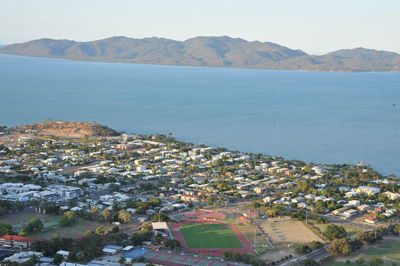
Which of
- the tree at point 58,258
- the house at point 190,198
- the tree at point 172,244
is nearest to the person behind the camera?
the tree at point 58,258

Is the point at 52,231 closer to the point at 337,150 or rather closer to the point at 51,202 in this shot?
the point at 51,202

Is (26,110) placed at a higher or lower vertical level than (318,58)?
lower

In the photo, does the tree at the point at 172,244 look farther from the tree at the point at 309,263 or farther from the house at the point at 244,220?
the tree at the point at 309,263

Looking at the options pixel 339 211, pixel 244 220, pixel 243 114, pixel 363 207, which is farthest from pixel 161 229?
pixel 243 114

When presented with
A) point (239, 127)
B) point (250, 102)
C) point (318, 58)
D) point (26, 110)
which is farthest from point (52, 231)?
point (318, 58)

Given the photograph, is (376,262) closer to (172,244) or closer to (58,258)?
(172,244)

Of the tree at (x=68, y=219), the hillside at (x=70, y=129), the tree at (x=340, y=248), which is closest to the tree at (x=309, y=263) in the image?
the tree at (x=340, y=248)

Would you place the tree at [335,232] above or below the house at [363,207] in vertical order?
above

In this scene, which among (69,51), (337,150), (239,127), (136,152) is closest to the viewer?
(136,152)
